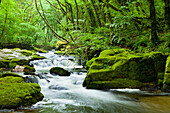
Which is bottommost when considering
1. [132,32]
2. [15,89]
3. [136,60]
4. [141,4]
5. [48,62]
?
[48,62]

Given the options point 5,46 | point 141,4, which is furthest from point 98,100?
point 5,46

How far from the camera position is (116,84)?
4750 millimetres

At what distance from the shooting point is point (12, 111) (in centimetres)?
273

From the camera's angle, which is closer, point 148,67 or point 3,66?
point 148,67

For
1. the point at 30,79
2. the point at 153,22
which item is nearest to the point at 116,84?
the point at 153,22

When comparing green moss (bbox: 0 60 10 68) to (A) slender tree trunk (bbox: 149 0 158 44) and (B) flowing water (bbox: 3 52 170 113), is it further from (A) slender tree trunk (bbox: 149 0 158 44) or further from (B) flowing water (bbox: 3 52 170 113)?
(A) slender tree trunk (bbox: 149 0 158 44)

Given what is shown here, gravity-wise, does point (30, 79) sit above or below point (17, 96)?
below

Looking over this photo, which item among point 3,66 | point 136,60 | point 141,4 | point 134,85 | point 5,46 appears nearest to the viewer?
point 134,85

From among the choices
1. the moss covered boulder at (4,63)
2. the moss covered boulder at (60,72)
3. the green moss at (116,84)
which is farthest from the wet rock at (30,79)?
the moss covered boulder at (4,63)

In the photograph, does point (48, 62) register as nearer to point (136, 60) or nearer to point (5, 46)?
point (5, 46)

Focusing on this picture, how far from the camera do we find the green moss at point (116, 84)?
15.3 feet

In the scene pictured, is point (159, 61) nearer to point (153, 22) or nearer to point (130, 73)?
point (130, 73)

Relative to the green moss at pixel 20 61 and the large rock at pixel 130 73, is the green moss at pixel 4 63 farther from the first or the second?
the large rock at pixel 130 73

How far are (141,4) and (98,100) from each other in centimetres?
545
